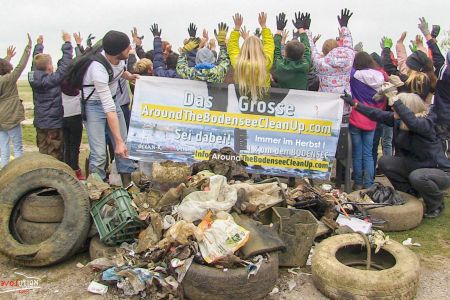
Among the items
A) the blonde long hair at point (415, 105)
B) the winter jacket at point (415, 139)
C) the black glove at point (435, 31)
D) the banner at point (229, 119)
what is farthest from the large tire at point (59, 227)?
the black glove at point (435, 31)

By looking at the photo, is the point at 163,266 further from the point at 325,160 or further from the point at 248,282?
the point at 325,160

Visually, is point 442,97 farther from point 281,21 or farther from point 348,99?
point 281,21

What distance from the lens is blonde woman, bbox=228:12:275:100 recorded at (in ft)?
21.9

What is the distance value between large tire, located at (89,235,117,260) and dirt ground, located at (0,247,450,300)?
0.51 ft

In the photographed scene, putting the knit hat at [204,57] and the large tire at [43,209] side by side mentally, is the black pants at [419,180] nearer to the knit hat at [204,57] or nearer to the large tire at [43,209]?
the knit hat at [204,57]

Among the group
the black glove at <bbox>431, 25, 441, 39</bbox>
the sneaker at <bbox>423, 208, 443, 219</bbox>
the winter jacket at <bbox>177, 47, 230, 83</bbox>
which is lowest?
the sneaker at <bbox>423, 208, 443, 219</bbox>

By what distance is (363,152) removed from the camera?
283 inches

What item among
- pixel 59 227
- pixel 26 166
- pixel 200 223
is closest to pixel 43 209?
pixel 59 227

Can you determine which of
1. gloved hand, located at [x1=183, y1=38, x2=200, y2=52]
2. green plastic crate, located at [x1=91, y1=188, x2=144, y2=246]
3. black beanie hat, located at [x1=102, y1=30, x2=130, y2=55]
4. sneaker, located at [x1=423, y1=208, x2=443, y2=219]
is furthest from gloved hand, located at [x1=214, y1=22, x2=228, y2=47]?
sneaker, located at [x1=423, y1=208, x2=443, y2=219]

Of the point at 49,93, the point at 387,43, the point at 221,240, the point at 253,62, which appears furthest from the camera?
the point at 387,43

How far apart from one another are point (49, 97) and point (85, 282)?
4.06 metres

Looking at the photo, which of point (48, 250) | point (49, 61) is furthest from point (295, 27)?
point (48, 250)

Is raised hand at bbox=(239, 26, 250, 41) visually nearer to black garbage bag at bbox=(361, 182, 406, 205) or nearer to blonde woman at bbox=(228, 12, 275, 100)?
blonde woman at bbox=(228, 12, 275, 100)

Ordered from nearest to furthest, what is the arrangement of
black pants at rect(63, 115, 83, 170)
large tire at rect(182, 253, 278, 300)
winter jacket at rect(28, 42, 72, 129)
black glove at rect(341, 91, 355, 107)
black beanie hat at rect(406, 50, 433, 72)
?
large tire at rect(182, 253, 278, 300)
black glove at rect(341, 91, 355, 107)
black beanie hat at rect(406, 50, 433, 72)
winter jacket at rect(28, 42, 72, 129)
black pants at rect(63, 115, 83, 170)
